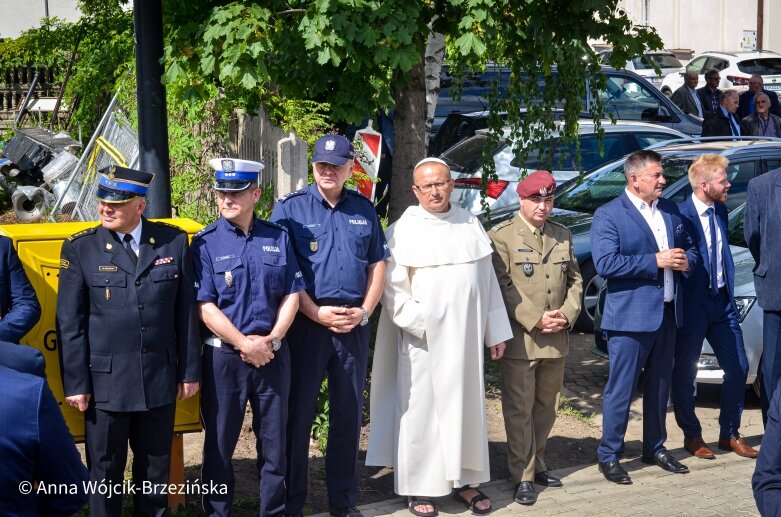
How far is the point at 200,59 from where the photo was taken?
635 centimetres

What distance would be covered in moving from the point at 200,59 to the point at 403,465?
2719mm

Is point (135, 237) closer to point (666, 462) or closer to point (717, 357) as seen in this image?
point (666, 462)

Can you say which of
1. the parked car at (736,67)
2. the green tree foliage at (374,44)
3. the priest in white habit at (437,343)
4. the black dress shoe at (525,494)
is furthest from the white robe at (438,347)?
the parked car at (736,67)

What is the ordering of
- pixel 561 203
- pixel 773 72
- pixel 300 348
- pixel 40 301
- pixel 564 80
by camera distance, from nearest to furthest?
pixel 40 301
pixel 300 348
pixel 564 80
pixel 561 203
pixel 773 72

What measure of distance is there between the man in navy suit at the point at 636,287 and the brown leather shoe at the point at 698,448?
1.00ft

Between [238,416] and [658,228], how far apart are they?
2882 millimetres

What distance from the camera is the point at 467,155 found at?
11.6m

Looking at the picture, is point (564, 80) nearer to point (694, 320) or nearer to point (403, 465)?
point (694, 320)

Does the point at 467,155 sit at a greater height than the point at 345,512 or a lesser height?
greater

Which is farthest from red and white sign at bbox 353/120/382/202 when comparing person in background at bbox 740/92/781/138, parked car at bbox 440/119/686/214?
person in background at bbox 740/92/781/138

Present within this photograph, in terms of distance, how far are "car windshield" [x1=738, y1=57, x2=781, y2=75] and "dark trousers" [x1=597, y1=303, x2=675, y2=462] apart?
2419cm

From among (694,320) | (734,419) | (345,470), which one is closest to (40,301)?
(345,470)

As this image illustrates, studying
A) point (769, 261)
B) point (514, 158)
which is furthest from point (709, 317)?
Result: point (514, 158)

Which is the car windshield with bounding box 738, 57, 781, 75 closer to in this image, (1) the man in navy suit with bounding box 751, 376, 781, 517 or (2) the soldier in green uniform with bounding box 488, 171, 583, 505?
(2) the soldier in green uniform with bounding box 488, 171, 583, 505
